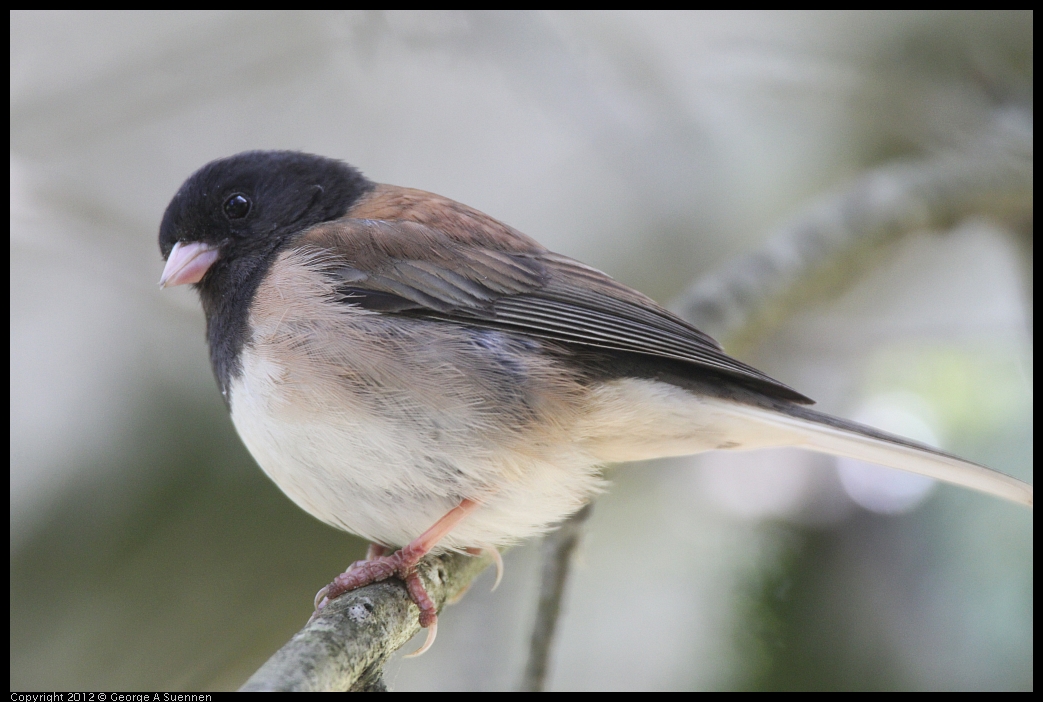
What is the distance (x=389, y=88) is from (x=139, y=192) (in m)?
1.33

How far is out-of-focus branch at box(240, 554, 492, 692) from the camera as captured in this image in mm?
1188

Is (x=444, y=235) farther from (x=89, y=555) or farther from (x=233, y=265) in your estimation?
(x=89, y=555)

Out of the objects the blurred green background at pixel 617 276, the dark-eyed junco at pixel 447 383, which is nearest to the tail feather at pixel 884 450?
the dark-eyed junco at pixel 447 383

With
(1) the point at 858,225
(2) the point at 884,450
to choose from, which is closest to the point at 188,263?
(2) the point at 884,450

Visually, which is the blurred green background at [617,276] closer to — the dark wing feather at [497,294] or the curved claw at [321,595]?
the curved claw at [321,595]

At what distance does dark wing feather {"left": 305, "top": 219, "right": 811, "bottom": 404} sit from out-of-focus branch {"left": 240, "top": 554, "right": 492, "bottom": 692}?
610 millimetres

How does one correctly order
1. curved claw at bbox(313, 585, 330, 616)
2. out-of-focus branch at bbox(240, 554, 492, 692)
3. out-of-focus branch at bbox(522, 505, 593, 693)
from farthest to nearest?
out-of-focus branch at bbox(522, 505, 593, 693) < curved claw at bbox(313, 585, 330, 616) < out-of-focus branch at bbox(240, 554, 492, 692)

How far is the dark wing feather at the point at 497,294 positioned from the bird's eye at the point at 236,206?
23cm

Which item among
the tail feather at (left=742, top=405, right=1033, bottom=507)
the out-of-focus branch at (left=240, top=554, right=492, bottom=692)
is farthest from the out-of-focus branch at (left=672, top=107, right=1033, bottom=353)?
the out-of-focus branch at (left=240, top=554, right=492, bottom=692)

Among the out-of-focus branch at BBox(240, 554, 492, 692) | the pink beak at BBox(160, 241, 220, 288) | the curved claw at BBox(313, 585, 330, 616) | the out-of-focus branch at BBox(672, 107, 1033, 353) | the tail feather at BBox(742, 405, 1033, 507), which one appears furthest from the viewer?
the out-of-focus branch at BBox(672, 107, 1033, 353)

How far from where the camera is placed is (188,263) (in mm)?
2102

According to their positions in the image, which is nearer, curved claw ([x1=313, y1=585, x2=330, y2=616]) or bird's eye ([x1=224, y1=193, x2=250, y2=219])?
curved claw ([x1=313, y1=585, x2=330, y2=616])

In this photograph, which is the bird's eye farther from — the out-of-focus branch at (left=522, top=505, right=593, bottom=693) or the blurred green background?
the out-of-focus branch at (left=522, top=505, right=593, bottom=693)

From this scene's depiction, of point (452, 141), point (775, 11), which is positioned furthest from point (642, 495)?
point (775, 11)
